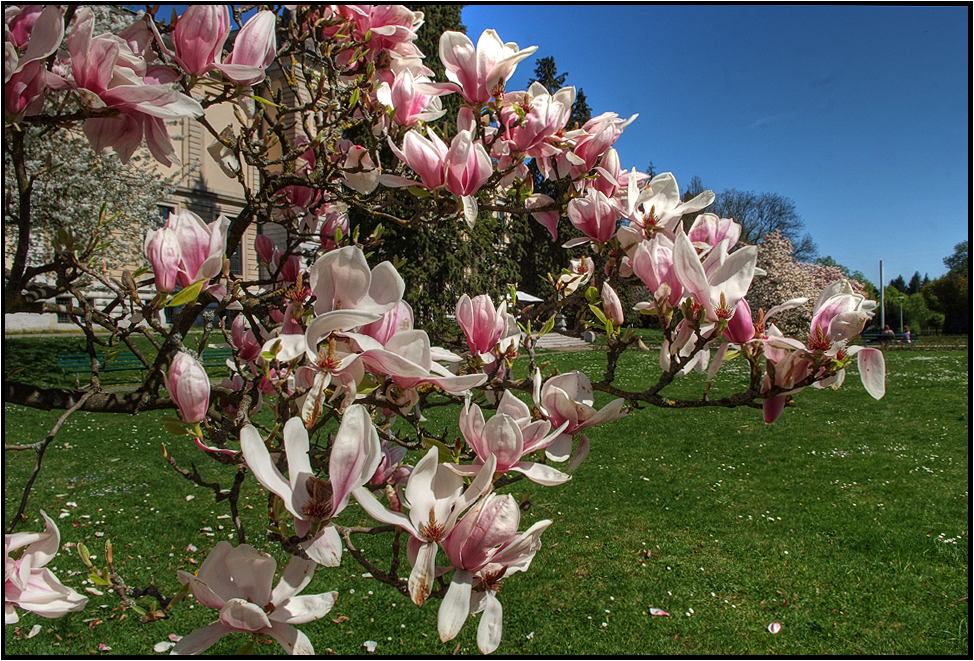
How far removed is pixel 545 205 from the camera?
1.49m

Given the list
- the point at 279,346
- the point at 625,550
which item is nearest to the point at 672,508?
the point at 625,550

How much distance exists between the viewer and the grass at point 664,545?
9.66 ft

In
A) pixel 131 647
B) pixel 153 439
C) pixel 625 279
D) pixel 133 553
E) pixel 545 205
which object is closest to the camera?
pixel 625 279

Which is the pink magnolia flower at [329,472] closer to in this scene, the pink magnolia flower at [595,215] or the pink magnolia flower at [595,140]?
the pink magnolia flower at [595,215]

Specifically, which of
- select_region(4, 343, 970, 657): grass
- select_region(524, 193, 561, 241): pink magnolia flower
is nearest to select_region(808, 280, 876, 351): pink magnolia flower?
select_region(524, 193, 561, 241): pink magnolia flower

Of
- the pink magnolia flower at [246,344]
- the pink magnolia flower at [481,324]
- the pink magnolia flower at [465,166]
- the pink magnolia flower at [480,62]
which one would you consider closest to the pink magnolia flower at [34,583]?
the pink magnolia flower at [246,344]

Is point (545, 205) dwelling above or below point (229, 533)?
above

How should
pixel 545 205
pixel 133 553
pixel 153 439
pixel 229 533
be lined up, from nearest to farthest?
pixel 545 205, pixel 133 553, pixel 229 533, pixel 153 439

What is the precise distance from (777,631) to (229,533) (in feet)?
10.3

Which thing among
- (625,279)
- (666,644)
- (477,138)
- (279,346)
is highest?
(477,138)

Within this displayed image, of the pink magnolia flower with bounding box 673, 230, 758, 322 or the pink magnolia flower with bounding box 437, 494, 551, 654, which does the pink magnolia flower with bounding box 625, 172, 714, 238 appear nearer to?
the pink magnolia flower with bounding box 673, 230, 758, 322

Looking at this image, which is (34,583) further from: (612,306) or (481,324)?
(612,306)

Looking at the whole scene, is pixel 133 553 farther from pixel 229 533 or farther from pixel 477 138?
pixel 477 138

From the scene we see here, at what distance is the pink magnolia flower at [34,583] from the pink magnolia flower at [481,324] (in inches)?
27.3
